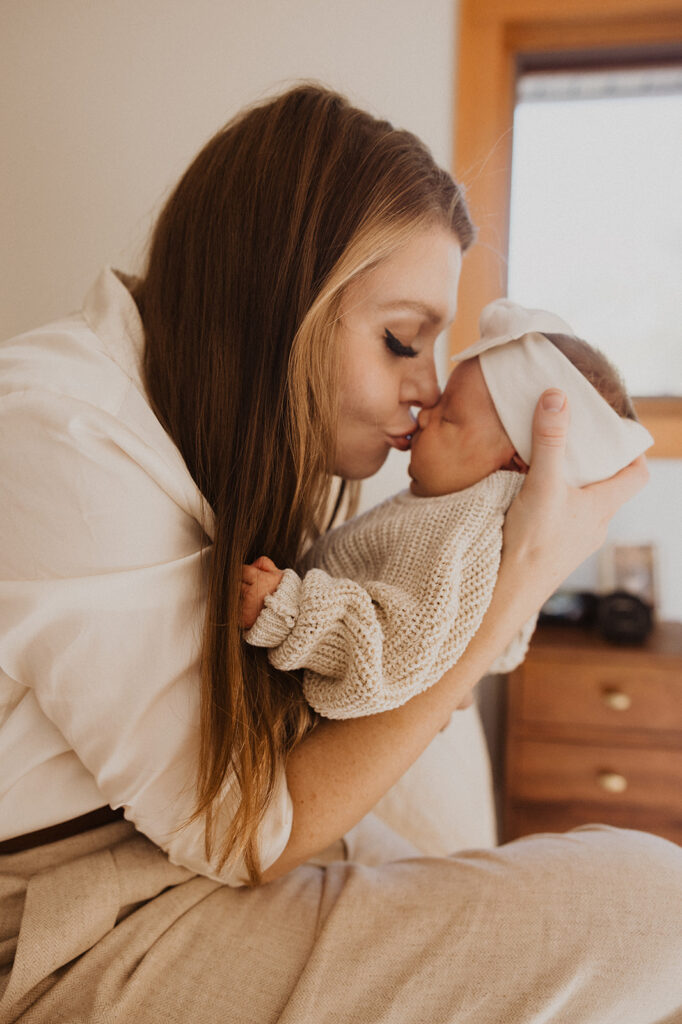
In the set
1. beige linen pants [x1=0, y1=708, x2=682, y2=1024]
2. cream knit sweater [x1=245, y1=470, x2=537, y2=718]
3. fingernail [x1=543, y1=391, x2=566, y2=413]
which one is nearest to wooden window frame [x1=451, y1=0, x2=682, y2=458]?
fingernail [x1=543, y1=391, x2=566, y2=413]

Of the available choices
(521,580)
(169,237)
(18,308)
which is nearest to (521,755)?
(521,580)

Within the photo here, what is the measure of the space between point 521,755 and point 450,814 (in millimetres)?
440

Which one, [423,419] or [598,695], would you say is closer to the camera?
[423,419]

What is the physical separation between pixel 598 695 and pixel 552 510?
90 centimetres

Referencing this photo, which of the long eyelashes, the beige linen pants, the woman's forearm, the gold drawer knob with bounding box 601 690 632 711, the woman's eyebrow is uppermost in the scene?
the woman's eyebrow

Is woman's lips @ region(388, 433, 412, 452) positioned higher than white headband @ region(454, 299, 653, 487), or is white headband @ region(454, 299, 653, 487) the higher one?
white headband @ region(454, 299, 653, 487)

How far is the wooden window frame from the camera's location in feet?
5.62

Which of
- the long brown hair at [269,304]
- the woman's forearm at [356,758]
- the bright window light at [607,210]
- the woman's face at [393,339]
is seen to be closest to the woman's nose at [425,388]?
the woman's face at [393,339]

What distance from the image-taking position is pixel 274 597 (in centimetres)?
83

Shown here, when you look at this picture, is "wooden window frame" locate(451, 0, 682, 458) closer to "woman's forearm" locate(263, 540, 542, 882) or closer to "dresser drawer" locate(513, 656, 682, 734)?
"dresser drawer" locate(513, 656, 682, 734)

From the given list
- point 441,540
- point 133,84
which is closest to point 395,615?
point 441,540

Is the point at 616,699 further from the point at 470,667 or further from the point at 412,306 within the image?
the point at 412,306

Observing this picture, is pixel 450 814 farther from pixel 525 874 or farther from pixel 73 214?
pixel 73 214

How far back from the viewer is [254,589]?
85 centimetres
